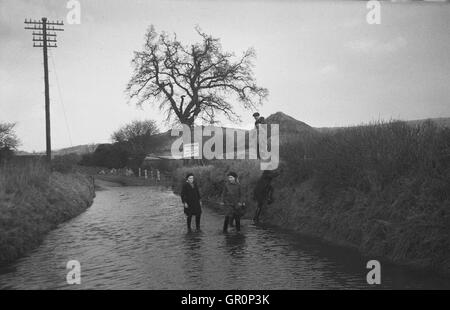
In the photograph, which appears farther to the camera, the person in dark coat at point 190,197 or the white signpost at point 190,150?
the white signpost at point 190,150

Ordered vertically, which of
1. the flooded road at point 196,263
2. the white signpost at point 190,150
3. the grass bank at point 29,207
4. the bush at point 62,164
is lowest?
the flooded road at point 196,263

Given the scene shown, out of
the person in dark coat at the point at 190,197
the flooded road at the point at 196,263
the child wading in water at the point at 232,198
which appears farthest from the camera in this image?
the person in dark coat at the point at 190,197

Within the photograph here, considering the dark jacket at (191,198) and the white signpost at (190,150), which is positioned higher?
the white signpost at (190,150)

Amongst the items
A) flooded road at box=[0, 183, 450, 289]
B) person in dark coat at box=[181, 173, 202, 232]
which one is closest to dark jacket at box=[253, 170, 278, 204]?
flooded road at box=[0, 183, 450, 289]

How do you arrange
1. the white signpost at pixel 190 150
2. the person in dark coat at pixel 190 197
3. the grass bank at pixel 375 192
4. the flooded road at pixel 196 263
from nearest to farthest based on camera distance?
the flooded road at pixel 196 263
the grass bank at pixel 375 192
the person in dark coat at pixel 190 197
the white signpost at pixel 190 150

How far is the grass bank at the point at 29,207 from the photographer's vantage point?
1083cm

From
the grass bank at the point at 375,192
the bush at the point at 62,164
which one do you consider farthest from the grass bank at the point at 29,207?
the grass bank at the point at 375,192

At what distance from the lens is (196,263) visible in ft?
30.2

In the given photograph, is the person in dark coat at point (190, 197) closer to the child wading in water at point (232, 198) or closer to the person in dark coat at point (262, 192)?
the child wading in water at point (232, 198)

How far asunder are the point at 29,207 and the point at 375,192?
36.0ft

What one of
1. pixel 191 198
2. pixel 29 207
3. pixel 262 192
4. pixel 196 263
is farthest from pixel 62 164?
pixel 196 263

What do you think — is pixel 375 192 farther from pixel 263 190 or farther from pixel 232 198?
pixel 263 190

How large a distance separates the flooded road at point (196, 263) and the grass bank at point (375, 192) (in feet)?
2.07

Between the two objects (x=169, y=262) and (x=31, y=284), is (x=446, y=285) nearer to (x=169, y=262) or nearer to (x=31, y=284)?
(x=169, y=262)
